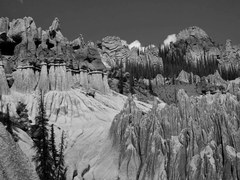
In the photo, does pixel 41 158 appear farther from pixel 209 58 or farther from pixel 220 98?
pixel 209 58

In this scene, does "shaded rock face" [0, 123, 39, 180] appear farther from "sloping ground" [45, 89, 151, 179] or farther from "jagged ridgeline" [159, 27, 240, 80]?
"jagged ridgeline" [159, 27, 240, 80]

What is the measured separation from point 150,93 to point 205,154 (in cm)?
6100

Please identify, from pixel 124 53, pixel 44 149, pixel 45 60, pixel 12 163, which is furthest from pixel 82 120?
pixel 124 53

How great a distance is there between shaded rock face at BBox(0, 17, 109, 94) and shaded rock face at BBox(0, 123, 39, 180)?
172 ft

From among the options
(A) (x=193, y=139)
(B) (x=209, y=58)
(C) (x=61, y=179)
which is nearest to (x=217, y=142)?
(A) (x=193, y=139)

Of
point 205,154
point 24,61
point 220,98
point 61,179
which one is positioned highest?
point 24,61

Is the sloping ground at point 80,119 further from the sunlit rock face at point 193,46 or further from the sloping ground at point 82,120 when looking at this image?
the sunlit rock face at point 193,46

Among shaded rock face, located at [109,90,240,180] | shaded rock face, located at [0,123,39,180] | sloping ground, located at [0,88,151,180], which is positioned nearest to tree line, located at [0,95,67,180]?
sloping ground, located at [0,88,151,180]

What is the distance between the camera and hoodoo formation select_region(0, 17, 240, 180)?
121ft

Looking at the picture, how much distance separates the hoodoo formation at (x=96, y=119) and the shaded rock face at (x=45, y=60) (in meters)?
0.16

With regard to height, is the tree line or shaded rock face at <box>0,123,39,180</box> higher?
shaded rock face at <box>0,123,39,180</box>

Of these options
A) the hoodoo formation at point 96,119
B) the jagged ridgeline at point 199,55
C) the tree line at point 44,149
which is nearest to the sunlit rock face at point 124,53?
the jagged ridgeline at point 199,55

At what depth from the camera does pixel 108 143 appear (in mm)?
43750

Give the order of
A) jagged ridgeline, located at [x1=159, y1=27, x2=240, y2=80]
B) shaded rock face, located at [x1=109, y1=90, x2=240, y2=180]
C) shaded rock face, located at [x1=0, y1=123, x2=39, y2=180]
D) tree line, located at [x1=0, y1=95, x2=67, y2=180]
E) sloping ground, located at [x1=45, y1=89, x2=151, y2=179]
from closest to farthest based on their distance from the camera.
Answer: shaded rock face, located at [x1=0, y1=123, x2=39, y2=180], tree line, located at [x1=0, y1=95, x2=67, y2=180], shaded rock face, located at [x1=109, y1=90, x2=240, y2=180], sloping ground, located at [x1=45, y1=89, x2=151, y2=179], jagged ridgeline, located at [x1=159, y1=27, x2=240, y2=80]
